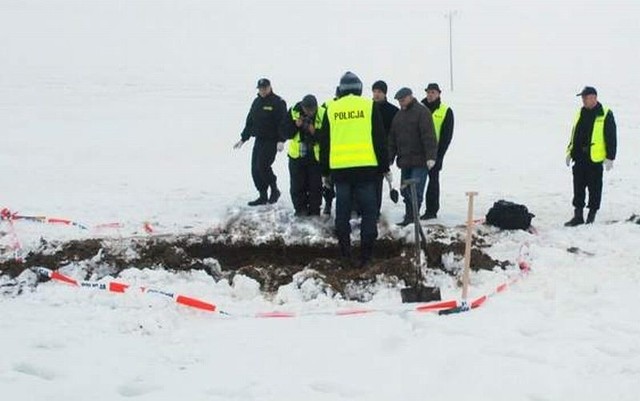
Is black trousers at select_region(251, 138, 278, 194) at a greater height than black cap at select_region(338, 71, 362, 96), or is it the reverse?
black cap at select_region(338, 71, 362, 96)

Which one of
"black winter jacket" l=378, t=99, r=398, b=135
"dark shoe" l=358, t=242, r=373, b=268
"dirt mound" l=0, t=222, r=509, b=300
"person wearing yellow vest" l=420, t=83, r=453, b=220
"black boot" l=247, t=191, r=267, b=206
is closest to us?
"dirt mound" l=0, t=222, r=509, b=300

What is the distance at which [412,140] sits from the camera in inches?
347

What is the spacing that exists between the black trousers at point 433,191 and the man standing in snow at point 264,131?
1.97 meters

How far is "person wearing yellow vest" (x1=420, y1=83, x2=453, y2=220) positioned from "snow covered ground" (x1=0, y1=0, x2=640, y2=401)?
0.31 metres

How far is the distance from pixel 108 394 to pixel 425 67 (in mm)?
39107

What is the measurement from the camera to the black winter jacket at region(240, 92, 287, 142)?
32.0 ft

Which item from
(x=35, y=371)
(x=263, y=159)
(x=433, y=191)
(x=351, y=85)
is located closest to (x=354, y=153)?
A: (x=351, y=85)

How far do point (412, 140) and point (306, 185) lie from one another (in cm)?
142

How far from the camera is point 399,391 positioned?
174 inches

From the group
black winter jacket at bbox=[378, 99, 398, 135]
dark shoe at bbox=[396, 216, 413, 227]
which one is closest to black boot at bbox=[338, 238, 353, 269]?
dark shoe at bbox=[396, 216, 413, 227]

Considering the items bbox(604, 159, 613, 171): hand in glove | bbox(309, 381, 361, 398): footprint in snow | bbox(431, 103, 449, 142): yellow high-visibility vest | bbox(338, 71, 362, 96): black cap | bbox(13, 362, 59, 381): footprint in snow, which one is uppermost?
bbox(338, 71, 362, 96): black cap

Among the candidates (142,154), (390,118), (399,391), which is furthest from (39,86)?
(399,391)

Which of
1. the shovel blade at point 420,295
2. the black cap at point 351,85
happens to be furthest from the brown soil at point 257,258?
the black cap at point 351,85

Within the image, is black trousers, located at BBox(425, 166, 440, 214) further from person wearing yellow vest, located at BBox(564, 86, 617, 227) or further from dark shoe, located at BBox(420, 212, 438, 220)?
person wearing yellow vest, located at BBox(564, 86, 617, 227)
